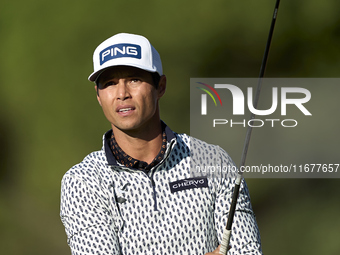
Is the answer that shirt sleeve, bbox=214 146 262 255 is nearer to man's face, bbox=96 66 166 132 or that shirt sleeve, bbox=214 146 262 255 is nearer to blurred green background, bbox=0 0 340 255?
man's face, bbox=96 66 166 132

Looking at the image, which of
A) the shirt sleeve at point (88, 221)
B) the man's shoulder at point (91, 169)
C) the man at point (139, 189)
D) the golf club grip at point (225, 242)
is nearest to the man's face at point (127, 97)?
Result: the man at point (139, 189)

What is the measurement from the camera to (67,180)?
Result: 77.9 inches

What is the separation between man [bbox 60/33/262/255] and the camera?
1906 millimetres

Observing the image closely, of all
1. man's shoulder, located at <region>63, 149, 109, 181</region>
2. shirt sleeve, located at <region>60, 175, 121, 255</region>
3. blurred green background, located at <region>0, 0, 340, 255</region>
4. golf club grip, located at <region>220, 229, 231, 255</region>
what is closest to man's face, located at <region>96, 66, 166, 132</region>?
man's shoulder, located at <region>63, 149, 109, 181</region>

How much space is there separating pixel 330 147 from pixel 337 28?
86 centimetres

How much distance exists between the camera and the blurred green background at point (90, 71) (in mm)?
4402

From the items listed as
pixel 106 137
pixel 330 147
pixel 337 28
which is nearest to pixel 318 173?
pixel 330 147

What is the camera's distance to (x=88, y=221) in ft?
6.28

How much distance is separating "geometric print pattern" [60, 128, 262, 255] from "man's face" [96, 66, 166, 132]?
121mm

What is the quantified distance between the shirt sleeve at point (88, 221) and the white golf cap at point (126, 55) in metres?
0.35

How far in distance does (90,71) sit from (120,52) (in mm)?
2492

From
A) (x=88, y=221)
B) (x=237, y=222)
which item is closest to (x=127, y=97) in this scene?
(x=88, y=221)

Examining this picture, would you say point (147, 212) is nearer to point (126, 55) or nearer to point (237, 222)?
point (237, 222)

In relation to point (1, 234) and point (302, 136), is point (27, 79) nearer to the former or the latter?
point (1, 234)
